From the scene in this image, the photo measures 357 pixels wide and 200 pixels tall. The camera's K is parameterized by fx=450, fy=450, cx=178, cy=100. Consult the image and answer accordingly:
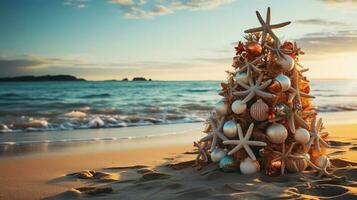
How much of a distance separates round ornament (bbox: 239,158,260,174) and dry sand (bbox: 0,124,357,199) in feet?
0.26

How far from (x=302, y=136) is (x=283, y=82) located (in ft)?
2.08

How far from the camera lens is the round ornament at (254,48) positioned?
5.15m

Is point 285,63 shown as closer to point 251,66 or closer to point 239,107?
point 251,66

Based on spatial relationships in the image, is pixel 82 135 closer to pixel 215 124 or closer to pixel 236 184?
pixel 215 124

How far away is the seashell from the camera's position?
5035mm

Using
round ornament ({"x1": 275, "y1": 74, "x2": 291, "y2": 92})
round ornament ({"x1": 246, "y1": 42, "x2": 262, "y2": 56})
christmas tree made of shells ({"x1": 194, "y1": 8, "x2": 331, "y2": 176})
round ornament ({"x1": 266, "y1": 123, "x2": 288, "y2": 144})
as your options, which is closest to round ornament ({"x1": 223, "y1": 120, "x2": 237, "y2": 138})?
christmas tree made of shells ({"x1": 194, "y1": 8, "x2": 331, "y2": 176})

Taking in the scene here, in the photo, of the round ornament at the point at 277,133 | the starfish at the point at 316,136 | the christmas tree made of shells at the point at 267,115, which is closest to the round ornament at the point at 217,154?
the christmas tree made of shells at the point at 267,115

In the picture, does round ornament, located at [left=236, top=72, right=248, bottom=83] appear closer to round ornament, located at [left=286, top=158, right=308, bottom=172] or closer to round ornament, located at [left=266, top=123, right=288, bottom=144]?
round ornament, located at [left=266, top=123, right=288, bottom=144]

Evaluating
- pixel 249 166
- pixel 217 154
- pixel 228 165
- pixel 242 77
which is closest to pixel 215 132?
pixel 217 154

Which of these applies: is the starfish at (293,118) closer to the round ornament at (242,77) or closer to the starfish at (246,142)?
the starfish at (246,142)

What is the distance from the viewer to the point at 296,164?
16.6 feet

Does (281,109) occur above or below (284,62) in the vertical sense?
below

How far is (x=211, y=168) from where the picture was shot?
541cm

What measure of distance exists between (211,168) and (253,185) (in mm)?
924
